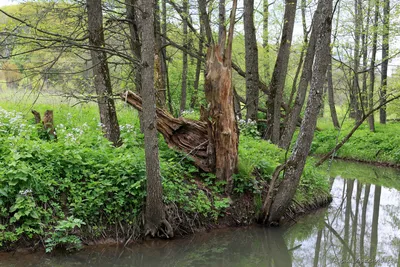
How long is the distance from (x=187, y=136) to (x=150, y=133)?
201 centimetres

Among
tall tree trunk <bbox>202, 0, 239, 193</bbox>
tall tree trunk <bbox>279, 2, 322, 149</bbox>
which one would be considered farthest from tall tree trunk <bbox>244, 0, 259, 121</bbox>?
tall tree trunk <bbox>202, 0, 239, 193</bbox>

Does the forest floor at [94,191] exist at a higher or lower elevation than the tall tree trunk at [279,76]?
lower

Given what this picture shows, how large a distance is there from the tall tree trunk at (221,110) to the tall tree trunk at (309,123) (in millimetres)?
1032

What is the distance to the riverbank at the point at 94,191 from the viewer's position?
16.2 ft

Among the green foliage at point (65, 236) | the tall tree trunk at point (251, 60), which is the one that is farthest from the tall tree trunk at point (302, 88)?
the green foliage at point (65, 236)

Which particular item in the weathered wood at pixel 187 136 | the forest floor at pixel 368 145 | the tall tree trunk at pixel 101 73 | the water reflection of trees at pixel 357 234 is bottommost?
the water reflection of trees at pixel 357 234

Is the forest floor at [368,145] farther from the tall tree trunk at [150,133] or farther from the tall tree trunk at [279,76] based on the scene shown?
the tall tree trunk at [150,133]

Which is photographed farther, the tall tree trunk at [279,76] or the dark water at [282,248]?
the tall tree trunk at [279,76]

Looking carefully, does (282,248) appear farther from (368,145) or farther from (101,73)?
(368,145)

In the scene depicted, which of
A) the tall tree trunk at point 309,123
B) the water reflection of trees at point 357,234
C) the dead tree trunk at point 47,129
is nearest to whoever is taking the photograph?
the water reflection of trees at point 357,234

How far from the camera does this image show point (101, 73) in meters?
7.01

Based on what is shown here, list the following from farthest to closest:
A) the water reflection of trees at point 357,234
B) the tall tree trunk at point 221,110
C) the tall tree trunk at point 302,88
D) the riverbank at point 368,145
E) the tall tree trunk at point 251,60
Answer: the riverbank at point 368,145
the tall tree trunk at point 251,60
the tall tree trunk at point 302,88
the tall tree trunk at point 221,110
the water reflection of trees at point 357,234

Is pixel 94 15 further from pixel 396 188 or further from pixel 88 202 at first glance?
pixel 396 188

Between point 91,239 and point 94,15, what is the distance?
4267mm
